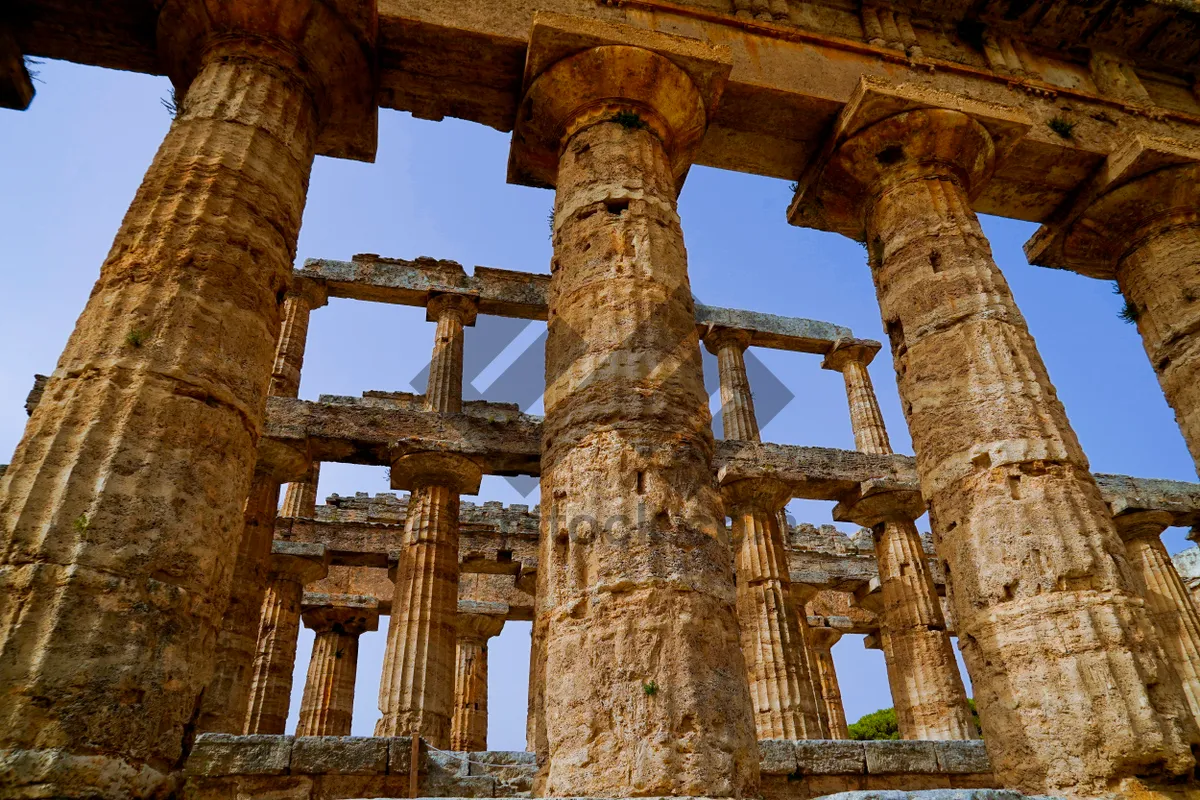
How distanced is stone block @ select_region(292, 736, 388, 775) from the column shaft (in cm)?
265

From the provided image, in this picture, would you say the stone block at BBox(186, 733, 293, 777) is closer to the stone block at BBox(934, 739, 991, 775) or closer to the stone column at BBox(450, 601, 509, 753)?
the stone block at BBox(934, 739, 991, 775)

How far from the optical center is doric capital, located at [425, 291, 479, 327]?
49.8 feet

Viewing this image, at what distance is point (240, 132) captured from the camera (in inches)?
208

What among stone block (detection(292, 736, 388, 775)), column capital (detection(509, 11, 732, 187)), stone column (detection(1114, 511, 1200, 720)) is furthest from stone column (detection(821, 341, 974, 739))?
column capital (detection(509, 11, 732, 187))

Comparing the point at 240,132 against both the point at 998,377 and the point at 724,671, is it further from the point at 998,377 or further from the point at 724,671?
the point at 998,377

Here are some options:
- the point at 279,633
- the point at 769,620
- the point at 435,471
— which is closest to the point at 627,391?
the point at 435,471

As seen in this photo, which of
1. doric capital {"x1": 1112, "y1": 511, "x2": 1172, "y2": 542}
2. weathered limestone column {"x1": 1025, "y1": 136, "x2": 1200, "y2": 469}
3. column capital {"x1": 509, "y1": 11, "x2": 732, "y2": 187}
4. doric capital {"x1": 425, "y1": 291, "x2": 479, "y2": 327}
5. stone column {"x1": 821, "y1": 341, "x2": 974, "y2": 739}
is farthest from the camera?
doric capital {"x1": 425, "y1": 291, "x2": 479, "y2": 327}

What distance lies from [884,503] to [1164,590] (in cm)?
496

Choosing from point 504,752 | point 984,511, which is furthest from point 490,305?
point 984,511

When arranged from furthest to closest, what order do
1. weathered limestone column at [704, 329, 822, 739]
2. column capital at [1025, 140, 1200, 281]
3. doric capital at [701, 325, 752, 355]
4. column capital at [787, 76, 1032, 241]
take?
1. doric capital at [701, 325, 752, 355]
2. weathered limestone column at [704, 329, 822, 739]
3. column capital at [1025, 140, 1200, 281]
4. column capital at [787, 76, 1032, 241]

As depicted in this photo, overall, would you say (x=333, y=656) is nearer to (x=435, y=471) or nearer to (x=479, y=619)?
(x=479, y=619)

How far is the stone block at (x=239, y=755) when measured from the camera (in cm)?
567

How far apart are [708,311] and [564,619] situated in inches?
522

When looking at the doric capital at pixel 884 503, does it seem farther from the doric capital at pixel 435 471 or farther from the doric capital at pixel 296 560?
the doric capital at pixel 296 560
